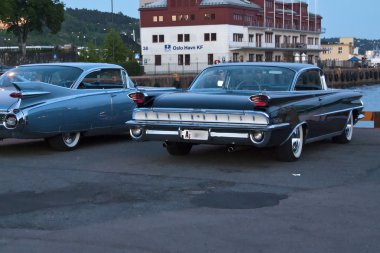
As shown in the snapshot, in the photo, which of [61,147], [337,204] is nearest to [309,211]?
[337,204]

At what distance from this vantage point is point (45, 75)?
10.8 meters

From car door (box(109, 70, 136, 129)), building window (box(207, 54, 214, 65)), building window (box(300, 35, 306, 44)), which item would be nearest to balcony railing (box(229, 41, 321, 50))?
building window (box(300, 35, 306, 44))

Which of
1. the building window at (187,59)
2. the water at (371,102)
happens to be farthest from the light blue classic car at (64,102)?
the building window at (187,59)

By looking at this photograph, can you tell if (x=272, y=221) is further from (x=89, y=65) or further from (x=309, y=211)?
(x=89, y=65)

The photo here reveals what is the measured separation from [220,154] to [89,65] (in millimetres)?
3096

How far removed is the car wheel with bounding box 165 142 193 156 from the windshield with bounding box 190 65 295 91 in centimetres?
90

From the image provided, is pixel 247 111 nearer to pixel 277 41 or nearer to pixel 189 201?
pixel 189 201

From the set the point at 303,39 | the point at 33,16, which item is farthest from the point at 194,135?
the point at 303,39

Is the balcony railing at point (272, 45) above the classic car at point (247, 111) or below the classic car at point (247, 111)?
above

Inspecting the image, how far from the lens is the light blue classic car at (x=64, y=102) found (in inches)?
375

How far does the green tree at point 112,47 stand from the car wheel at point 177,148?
52530mm

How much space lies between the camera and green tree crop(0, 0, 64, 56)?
7844 cm

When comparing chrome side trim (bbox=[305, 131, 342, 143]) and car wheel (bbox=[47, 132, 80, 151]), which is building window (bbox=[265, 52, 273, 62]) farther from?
car wheel (bbox=[47, 132, 80, 151])

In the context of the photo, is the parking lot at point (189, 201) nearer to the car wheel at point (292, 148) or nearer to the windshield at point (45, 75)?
the car wheel at point (292, 148)
